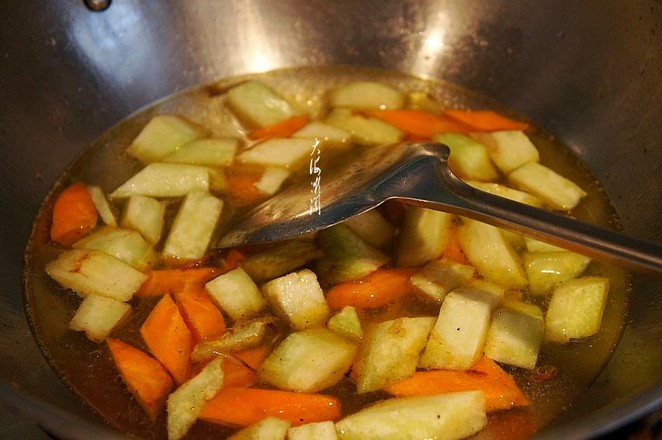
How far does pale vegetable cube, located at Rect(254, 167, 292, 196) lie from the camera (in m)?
1.73

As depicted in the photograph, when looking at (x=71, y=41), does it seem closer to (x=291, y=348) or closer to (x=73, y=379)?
(x=73, y=379)

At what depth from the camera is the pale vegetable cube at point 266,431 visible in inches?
47.8

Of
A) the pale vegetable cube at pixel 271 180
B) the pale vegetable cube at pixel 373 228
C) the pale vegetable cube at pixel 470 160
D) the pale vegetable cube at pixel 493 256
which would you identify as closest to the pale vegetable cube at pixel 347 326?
the pale vegetable cube at pixel 373 228

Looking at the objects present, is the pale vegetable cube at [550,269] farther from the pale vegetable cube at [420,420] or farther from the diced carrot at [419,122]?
the diced carrot at [419,122]

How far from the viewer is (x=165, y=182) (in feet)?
5.68

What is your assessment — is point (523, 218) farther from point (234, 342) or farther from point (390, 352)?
point (234, 342)

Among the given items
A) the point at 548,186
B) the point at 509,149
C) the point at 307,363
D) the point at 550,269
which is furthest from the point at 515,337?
the point at 509,149

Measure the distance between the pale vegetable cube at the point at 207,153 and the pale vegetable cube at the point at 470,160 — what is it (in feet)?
1.97

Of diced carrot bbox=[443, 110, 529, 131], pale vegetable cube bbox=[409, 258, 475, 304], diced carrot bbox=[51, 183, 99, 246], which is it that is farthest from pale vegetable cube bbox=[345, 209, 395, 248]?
diced carrot bbox=[51, 183, 99, 246]

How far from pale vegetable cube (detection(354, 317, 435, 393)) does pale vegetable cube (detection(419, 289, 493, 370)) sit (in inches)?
1.0

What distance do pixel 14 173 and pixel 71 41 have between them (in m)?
0.44

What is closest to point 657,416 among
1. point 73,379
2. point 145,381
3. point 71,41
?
point 145,381

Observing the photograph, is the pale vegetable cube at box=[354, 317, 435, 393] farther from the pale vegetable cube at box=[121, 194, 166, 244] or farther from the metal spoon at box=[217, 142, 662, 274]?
the pale vegetable cube at box=[121, 194, 166, 244]

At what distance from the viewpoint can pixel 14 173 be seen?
172cm
